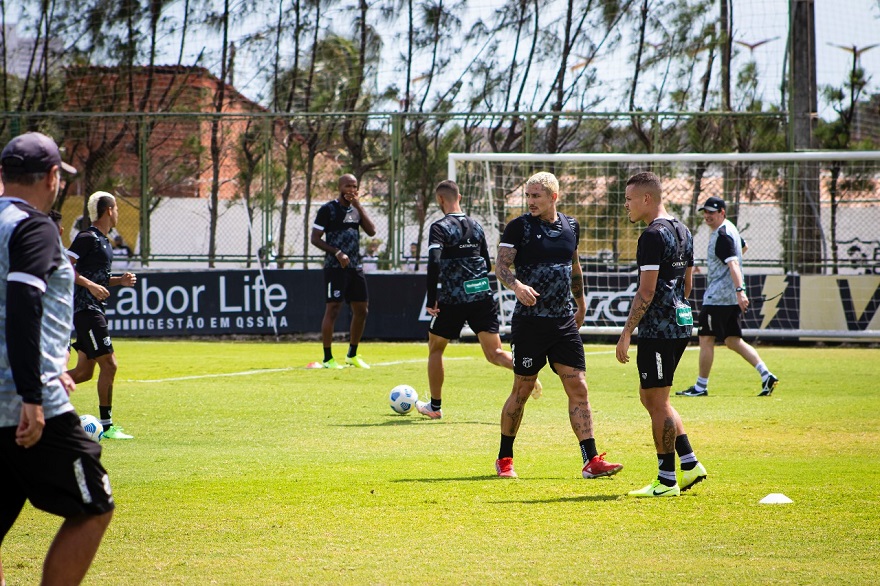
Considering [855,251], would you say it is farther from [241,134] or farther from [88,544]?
[88,544]

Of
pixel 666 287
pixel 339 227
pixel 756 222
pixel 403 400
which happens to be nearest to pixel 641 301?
pixel 666 287

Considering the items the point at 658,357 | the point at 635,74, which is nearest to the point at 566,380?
the point at 658,357

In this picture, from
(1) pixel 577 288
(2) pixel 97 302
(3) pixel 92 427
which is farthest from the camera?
(2) pixel 97 302

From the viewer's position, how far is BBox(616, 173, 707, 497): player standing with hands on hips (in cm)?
713

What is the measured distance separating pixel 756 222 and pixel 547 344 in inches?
594

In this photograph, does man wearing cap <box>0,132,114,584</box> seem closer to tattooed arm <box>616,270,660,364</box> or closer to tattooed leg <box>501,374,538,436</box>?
tattooed arm <box>616,270,660,364</box>

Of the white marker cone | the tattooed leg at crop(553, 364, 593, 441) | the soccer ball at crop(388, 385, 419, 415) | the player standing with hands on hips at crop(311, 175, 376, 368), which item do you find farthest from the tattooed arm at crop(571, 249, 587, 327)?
the player standing with hands on hips at crop(311, 175, 376, 368)

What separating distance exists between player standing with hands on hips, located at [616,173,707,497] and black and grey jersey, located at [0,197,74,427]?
153 inches

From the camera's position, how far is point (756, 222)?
21797 mm

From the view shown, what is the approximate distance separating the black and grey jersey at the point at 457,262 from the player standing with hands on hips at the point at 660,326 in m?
3.82

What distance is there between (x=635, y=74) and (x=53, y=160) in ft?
66.5

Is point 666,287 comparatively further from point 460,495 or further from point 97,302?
point 97,302

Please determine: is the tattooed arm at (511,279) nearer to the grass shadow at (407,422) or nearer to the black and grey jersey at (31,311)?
the grass shadow at (407,422)

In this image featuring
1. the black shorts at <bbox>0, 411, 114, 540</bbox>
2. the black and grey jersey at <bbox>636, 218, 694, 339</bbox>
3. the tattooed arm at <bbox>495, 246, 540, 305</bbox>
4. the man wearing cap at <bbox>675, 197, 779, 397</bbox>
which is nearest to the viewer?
the black shorts at <bbox>0, 411, 114, 540</bbox>
